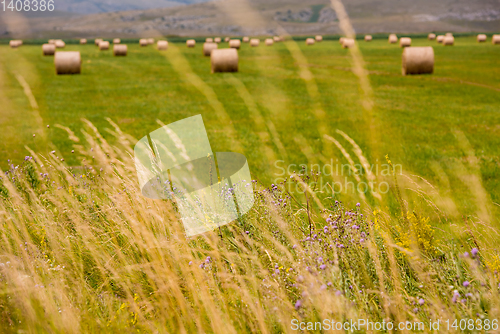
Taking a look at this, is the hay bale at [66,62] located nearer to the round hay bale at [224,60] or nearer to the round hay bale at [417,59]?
the round hay bale at [224,60]

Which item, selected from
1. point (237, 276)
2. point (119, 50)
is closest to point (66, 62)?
point (119, 50)

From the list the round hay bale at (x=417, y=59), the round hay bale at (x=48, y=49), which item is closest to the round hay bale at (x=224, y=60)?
the round hay bale at (x=417, y=59)

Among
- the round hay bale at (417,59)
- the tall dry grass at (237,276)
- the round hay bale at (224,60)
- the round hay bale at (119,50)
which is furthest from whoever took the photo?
the round hay bale at (119,50)

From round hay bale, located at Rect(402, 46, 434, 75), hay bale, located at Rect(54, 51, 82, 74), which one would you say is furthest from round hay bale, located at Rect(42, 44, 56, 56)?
round hay bale, located at Rect(402, 46, 434, 75)

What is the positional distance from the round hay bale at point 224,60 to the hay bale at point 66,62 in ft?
27.0

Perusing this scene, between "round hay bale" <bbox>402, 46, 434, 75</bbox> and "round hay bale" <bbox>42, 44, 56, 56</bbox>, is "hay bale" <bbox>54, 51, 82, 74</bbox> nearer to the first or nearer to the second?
"round hay bale" <bbox>402, 46, 434, 75</bbox>

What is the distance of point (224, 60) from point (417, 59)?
33.4 ft

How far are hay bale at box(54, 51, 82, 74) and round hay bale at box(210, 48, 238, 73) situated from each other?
324 inches

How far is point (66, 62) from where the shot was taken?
24641 mm

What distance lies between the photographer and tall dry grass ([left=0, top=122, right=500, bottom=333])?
2592 millimetres

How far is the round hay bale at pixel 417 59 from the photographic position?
71.1 ft

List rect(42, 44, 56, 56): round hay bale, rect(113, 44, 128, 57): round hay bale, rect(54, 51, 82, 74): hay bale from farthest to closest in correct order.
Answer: rect(42, 44, 56, 56): round hay bale, rect(113, 44, 128, 57): round hay bale, rect(54, 51, 82, 74): hay bale

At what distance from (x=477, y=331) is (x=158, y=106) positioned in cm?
1329

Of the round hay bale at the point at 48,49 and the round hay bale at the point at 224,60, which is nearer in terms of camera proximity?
the round hay bale at the point at 224,60
